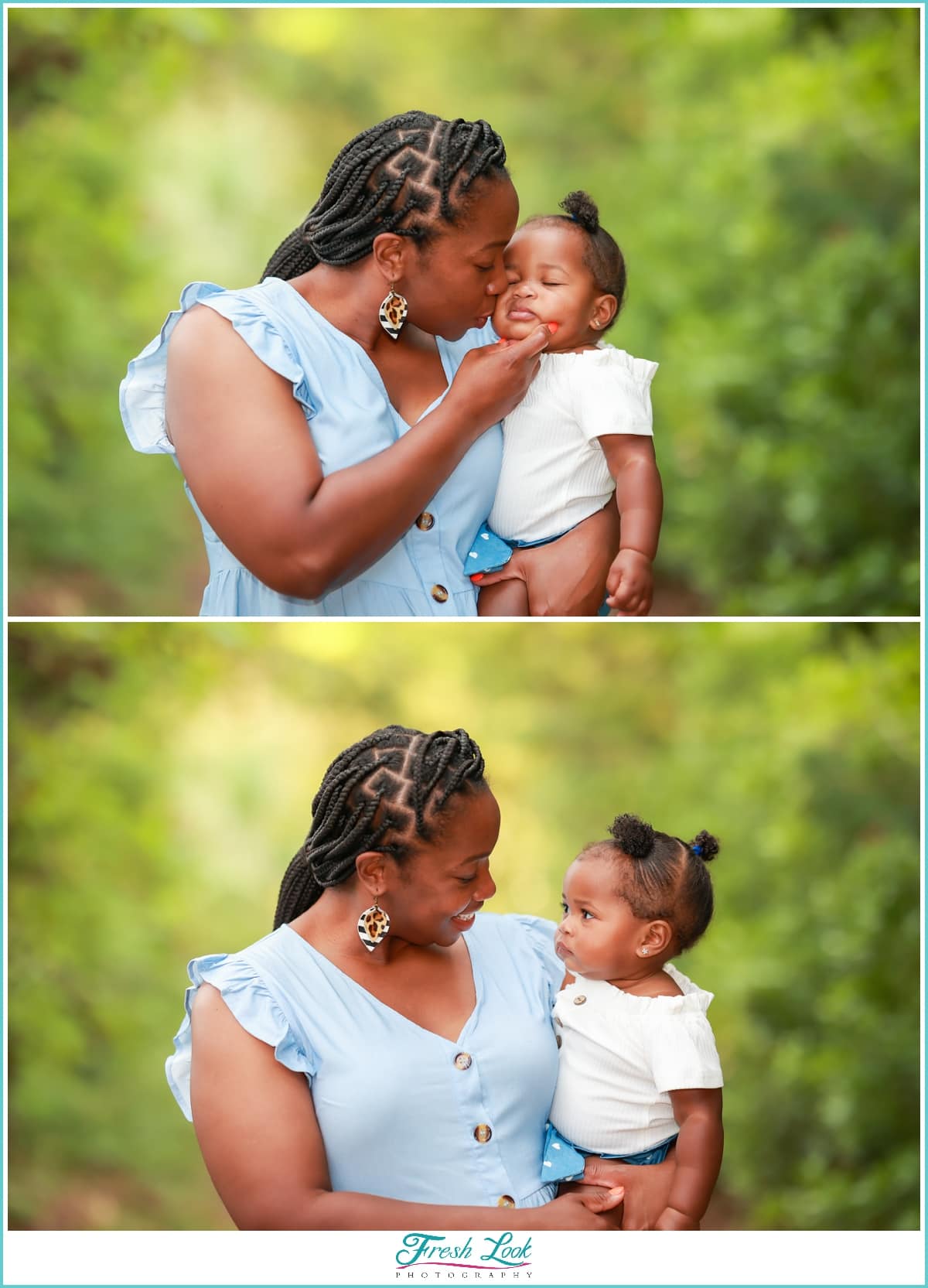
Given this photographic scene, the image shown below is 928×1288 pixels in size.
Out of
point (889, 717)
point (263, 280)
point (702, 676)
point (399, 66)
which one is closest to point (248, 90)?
point (399, 66)

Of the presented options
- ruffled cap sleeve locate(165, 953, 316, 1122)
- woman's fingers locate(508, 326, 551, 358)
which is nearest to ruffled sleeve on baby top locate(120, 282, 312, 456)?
woman's fingers locate(508, 326, 551, 358)

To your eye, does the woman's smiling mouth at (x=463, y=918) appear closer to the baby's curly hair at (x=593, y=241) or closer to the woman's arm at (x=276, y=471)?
the woman's arm at (x=276, y=471)

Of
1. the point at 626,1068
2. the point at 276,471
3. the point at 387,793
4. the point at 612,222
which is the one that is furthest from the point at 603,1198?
the point at 612,222

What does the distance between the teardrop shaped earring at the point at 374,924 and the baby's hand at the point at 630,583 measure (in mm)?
504

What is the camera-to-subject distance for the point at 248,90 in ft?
16.9

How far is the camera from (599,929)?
1818mm

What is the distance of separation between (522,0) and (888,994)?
3.18 m

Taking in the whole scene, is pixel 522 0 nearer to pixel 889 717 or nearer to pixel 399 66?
pixel 889 717

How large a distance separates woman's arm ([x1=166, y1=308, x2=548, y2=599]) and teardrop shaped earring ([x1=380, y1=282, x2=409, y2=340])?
127mm

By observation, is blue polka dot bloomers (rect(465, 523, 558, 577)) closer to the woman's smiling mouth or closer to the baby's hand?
the baby's hand

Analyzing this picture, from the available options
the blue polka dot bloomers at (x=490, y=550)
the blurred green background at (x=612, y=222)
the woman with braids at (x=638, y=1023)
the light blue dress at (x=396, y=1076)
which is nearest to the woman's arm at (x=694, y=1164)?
the woman with braids at (x=638, y=1023)

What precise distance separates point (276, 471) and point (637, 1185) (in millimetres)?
974

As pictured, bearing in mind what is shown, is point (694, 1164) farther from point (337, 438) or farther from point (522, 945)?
point (337, 438)

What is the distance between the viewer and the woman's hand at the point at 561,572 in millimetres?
1873
